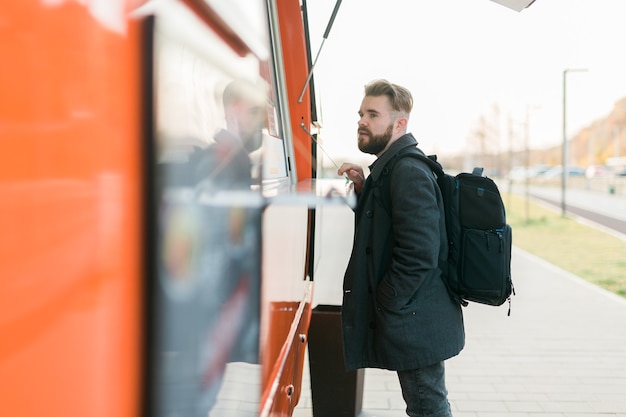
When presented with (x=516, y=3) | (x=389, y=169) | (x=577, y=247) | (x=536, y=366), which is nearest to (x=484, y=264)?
(x=389, y=169)

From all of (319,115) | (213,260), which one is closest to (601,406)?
(319,115)

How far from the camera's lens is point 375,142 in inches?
117

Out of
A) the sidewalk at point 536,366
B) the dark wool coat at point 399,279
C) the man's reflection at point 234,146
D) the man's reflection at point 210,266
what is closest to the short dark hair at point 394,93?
the dark wool coat at point 399,279

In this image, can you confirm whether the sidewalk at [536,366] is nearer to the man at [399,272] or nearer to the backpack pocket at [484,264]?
the man at [399,272]

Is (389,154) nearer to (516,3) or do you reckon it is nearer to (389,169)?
(389,169)

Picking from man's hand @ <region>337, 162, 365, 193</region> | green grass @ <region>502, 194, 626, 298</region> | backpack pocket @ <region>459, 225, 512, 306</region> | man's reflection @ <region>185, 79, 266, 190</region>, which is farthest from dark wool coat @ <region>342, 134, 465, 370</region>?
green grass @ <region>502, 194, 626, 298</region>

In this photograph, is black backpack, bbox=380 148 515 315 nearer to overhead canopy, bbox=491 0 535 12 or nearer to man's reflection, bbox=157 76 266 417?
overhead canopy, bbox=491 0 535 12

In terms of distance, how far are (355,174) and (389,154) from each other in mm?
361

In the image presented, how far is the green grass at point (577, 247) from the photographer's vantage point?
37.8 feet

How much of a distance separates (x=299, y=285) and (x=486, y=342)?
12.9ft

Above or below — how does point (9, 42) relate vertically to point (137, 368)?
above

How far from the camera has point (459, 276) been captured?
2.80m

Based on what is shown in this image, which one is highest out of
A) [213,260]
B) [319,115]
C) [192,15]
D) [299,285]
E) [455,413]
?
[319,115]

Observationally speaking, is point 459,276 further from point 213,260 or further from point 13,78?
point 13,78
